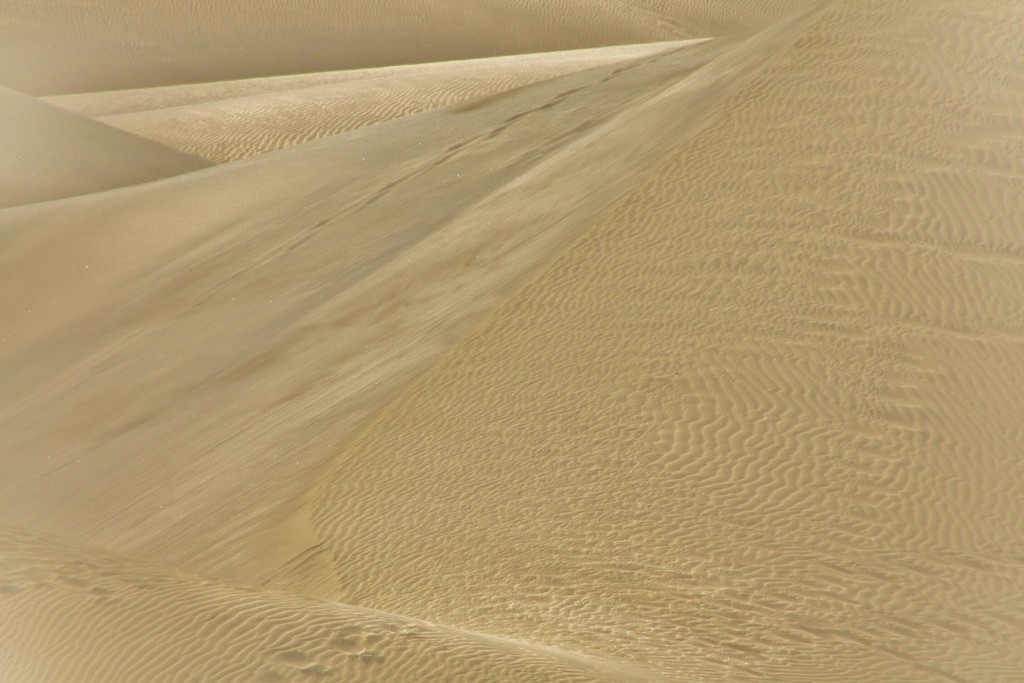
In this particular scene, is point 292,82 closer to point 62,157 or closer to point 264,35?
point 264,35

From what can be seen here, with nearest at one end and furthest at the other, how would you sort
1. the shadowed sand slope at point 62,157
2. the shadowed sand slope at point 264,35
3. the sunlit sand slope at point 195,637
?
the sunlit sand slope at point 195,637
the shadowed sand slope at point 62,157
the shadowed sand slope at point 264,35

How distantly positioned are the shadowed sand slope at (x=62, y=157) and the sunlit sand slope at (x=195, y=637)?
47.2 feet

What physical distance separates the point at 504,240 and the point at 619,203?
117 cm

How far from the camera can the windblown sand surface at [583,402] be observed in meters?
5.34

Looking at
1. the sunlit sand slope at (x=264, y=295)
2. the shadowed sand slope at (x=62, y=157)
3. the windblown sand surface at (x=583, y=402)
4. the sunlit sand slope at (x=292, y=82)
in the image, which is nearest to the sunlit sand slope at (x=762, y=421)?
the windblown sand surface at (x=583, y=402)

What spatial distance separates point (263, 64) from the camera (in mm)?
27219

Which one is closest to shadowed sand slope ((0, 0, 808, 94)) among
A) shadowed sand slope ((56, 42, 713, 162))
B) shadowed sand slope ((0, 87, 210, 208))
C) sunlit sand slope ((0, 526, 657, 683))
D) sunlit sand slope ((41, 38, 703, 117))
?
sunlit sand slope ((41, 38, 703, 117))

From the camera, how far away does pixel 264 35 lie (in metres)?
27.9

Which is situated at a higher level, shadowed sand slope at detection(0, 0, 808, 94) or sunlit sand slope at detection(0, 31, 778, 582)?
shadowed sand slope at detection(0, 0, 808, 94)

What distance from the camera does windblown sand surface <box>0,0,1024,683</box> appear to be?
534 centimetres

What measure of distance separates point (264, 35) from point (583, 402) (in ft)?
73.8

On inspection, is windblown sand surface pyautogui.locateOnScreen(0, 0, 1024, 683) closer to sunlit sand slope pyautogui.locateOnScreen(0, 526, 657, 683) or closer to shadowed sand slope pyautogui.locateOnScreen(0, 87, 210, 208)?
sunlit sand slope pyautogui.locateOnScreen(0, 526, 657, 683)

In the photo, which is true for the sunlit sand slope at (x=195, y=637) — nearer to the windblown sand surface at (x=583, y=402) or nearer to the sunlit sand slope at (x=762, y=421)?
the windblown sand surface at (x=583, y=402)

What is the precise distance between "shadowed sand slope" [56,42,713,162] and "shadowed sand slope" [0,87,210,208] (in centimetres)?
105
